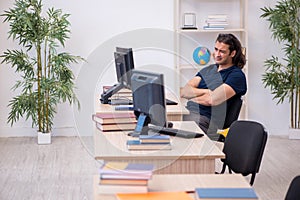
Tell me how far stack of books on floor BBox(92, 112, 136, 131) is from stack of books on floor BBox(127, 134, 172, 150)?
0.54 m

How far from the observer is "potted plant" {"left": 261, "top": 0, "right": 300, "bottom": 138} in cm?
698

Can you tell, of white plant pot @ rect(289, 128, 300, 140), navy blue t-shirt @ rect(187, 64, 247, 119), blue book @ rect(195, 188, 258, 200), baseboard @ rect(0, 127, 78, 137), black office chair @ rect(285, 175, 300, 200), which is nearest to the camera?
blue book @ rect(195, 188, 258, 200)

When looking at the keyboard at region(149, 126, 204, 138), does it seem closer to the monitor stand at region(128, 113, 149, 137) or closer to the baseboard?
the monitor stand at region(128, 113, 149, 137)

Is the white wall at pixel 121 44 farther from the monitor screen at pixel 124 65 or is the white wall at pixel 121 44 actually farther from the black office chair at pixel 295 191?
the black office chair at pixel 295 191

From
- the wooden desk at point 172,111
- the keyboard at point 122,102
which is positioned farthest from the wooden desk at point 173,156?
the keyboard at point 122,102

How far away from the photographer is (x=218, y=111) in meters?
5.30

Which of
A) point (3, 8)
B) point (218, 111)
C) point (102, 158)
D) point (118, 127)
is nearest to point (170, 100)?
point (218, 111)

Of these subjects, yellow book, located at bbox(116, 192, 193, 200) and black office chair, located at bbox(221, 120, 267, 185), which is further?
black office chair, located at bbox(221, 120, 267, 185)

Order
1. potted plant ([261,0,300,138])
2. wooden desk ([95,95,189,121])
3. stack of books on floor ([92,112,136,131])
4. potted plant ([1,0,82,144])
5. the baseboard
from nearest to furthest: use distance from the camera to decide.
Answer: stack of books on floor ([92,112,136,131]) < wooden desk ([95,95,189,121]) < potted plant ([1,0,82,144]) < potted plant ([261,0,300,138]) < the baseboard

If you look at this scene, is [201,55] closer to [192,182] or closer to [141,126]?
[141,126]

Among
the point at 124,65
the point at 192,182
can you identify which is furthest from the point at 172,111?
the point at 192,182

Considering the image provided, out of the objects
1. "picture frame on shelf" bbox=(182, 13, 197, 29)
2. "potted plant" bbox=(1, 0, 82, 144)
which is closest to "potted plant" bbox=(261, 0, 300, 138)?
"picture frame on shelf" bbox=(182, 13, 197, 29)

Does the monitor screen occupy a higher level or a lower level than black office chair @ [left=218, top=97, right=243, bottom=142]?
higher

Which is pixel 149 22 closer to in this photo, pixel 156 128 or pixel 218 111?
pixel 218 111
